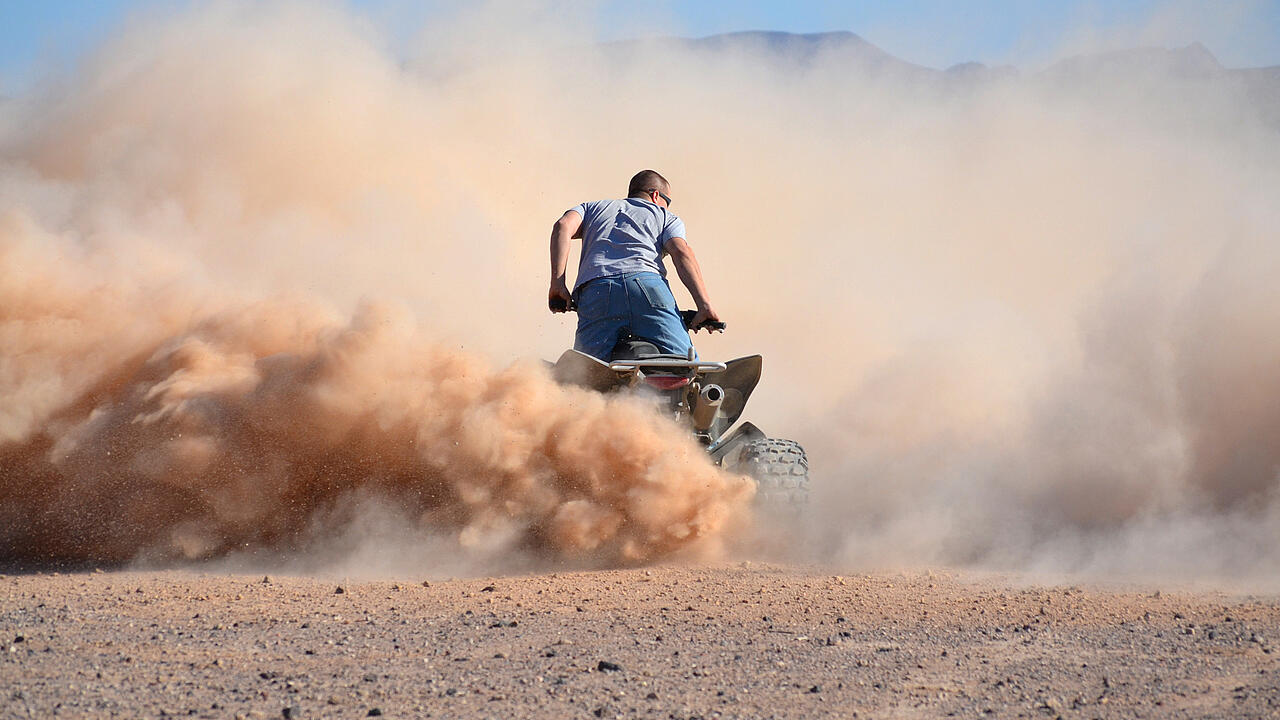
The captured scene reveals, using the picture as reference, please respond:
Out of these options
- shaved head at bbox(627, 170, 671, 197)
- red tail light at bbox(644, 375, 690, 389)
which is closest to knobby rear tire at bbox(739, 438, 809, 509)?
red tail light at bbox(644, 375, 690, 389)

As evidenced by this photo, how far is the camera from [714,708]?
10.7ft

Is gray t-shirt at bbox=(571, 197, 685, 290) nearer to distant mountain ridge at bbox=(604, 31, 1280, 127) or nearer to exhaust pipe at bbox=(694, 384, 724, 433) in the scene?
exhaust pipe at bbox=(694, 384, 724, 433)

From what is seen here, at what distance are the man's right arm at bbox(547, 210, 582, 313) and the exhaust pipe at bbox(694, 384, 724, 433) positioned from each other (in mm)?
936

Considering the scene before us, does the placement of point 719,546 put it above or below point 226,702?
above

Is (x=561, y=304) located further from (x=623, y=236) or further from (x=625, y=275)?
(x=623, y=236)

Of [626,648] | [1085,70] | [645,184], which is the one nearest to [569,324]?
[645,184]

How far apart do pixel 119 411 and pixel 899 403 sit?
626cm

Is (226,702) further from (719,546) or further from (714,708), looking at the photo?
(719,546)

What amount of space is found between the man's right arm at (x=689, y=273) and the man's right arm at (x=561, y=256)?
0.54 meters

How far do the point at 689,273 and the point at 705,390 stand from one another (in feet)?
2.79

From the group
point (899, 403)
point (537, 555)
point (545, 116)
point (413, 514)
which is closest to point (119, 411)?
point (413, 514)

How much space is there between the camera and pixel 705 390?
5.93 m

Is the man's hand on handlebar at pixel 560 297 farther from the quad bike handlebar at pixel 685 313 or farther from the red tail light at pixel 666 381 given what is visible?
the red tail light at pixel 666 381

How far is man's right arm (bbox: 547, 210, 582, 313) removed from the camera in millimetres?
6328
